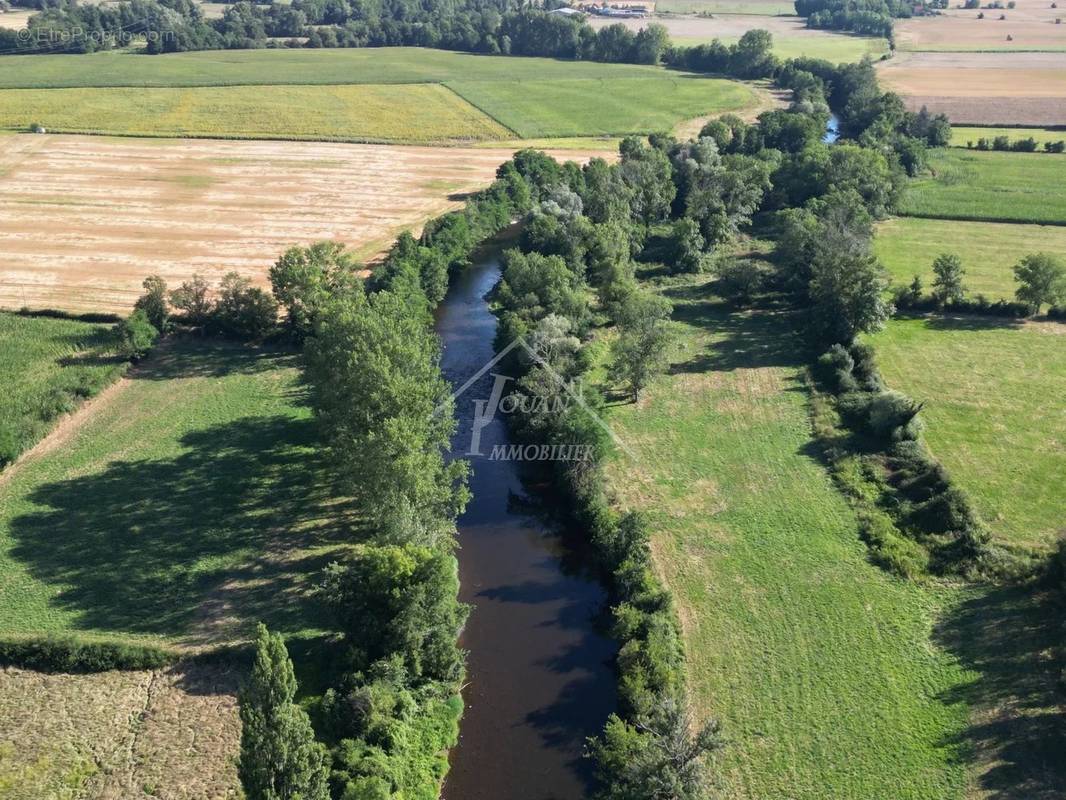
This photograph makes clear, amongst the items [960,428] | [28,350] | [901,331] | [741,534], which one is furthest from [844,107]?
[28,350]

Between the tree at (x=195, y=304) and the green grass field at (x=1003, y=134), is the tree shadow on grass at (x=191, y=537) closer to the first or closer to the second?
the tree at (x=195, y=304)

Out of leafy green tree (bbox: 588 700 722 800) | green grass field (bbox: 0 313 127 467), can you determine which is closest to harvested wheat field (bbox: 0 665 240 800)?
leafy green tree (bbox: 588 700 722 800)

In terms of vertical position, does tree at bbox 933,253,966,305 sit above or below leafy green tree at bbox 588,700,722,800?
above

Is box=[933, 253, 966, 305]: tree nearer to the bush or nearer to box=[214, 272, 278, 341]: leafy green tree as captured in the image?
box=[214, 272, 278, 341]: leafy green tree

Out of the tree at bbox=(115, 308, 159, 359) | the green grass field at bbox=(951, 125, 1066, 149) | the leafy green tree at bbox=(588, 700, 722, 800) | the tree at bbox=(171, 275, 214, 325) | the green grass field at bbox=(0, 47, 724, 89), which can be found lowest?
the leafy green tree at bbox=(588, 700, 722, 800)

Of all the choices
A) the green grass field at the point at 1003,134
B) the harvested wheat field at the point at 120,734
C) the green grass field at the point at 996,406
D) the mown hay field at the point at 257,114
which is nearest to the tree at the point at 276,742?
the harvested wheat field at the point at 120,734
